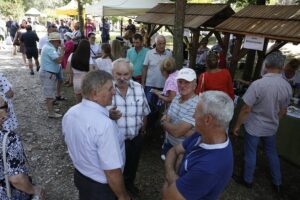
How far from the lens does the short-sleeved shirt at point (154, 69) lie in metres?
5.11

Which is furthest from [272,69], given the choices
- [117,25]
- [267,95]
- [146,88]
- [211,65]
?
[117,25]

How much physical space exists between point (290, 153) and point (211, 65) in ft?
7.13

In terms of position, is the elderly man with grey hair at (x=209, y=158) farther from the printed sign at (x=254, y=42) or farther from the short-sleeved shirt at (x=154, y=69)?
the short-sleeved shirt at (x=154, y=69)

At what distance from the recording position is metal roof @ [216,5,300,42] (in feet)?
13.6

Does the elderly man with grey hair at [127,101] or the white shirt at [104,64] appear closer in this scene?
the elderly man with grey hair at [127,101]

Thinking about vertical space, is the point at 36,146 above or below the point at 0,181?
below

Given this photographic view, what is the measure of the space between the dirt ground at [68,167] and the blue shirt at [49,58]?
1156 millimetres

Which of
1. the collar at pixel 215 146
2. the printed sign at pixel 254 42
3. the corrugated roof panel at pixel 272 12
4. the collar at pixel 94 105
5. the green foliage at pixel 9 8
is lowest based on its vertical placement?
the collar at pixel 215 146

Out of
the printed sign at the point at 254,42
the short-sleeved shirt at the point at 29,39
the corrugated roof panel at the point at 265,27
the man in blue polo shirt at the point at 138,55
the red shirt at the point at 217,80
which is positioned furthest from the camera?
the short-sleeved shirt at the point at 29,39

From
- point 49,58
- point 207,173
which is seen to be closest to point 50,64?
point 49,58

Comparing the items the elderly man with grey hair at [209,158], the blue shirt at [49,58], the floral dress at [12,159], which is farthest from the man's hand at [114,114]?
the blue shirt at [49,58]

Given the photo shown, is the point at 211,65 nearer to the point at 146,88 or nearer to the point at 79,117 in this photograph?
the point at 146,88

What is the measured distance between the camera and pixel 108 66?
5.46 m

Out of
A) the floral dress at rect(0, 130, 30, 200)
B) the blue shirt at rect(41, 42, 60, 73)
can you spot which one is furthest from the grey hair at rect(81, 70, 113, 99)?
the blue shirt at rect(41, 42, 60, 73)
